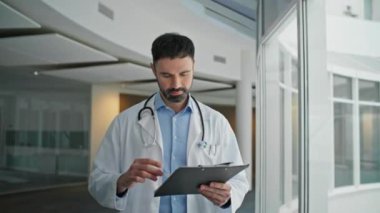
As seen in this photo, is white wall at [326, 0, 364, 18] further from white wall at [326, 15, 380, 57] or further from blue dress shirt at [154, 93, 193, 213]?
blue dress shirt at [154, 93, 193, 213]

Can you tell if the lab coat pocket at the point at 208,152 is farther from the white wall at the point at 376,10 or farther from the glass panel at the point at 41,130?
the glass panel at the point at 41,130

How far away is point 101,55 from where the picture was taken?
736 centimetres

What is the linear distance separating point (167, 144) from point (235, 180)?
0.37 metres

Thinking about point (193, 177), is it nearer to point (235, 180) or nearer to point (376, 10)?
point (235, 180)

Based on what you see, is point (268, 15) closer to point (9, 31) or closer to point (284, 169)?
point (284, 169)

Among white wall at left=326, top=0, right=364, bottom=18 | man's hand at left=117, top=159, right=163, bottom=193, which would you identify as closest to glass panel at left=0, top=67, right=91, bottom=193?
white wall at left=326, top=0, right=364, bottom=18

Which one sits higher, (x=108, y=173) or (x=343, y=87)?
(x=343, y=87)

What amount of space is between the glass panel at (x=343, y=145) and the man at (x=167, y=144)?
663cm

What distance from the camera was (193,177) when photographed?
145 cm

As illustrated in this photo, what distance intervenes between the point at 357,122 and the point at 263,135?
406 cm

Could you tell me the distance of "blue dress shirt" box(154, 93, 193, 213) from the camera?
1.74 m

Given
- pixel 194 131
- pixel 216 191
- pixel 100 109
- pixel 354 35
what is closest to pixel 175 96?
pixel 194 131

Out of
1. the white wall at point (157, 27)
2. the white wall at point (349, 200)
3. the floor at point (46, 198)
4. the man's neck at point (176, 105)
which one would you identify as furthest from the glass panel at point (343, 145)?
the man's neck at point (176, 105)

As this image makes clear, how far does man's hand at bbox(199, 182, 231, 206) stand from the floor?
251 inches
